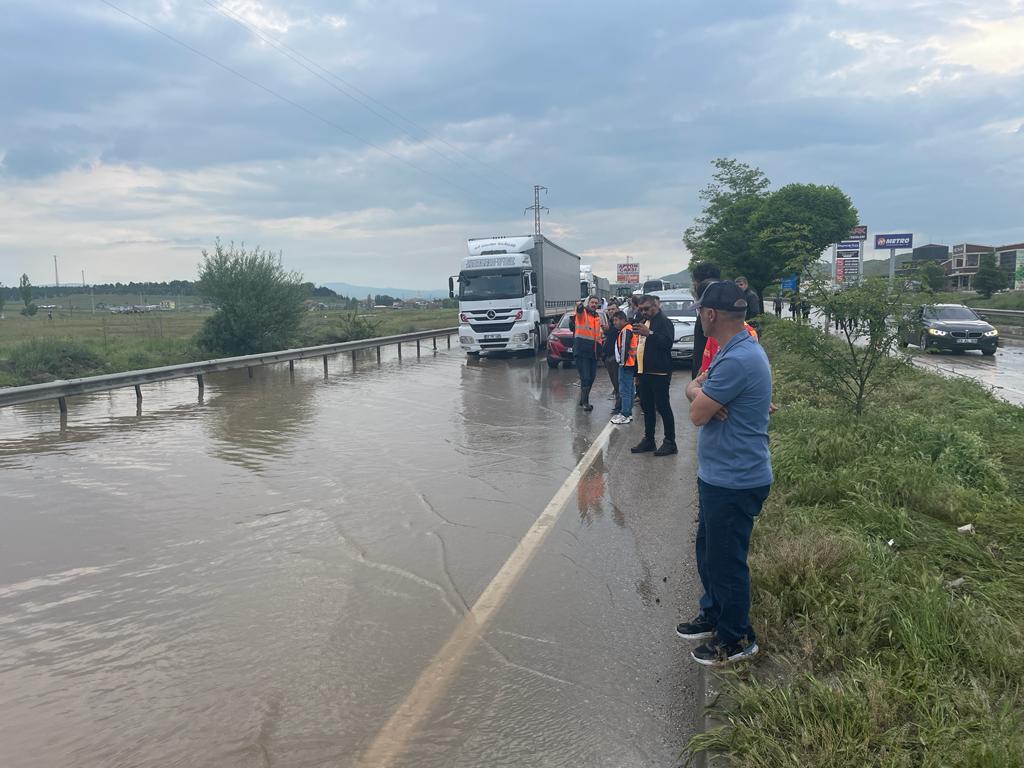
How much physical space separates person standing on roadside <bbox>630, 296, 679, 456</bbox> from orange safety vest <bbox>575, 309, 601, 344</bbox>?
3104 millimetres

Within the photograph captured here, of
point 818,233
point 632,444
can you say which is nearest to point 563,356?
point 632,444

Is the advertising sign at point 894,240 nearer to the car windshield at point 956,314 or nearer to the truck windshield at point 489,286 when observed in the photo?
the car windshield at point 956,314

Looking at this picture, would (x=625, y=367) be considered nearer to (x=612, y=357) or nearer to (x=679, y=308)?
(x=612, y=357)

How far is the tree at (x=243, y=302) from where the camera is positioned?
2517cm

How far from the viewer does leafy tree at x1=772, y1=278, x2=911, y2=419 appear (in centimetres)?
858

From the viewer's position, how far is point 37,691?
12.9 ft

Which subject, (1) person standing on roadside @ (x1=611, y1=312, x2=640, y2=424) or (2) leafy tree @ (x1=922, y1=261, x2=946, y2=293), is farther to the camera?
(1) person standing on roadside @ (x1=611, y1=312, x2=640, y2=424)

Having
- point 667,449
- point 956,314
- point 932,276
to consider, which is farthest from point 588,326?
point 956,314

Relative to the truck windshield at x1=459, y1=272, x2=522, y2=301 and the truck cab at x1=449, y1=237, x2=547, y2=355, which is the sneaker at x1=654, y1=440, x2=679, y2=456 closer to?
the truck cab at x1=449, y1=237, x2=547, y2=355

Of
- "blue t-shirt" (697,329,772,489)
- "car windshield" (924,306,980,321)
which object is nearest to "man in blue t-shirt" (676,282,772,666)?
"blue t-shirt" (697,329,772,489)

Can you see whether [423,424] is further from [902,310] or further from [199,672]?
[199,672]

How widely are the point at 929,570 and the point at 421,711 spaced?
10.5 ft

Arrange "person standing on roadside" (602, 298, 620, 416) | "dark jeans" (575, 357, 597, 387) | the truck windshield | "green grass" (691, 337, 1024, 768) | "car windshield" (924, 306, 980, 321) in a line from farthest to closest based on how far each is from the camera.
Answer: "car windshield" (924, 306, 980, 321)
the truck windshield
"dark jeans" (575, 357, 597, 387)
"person standing on roadside" (602, 298, 620, 416)
"green grass" (691, 337, 1024, 768)

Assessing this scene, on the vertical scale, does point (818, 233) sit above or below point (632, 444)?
above
